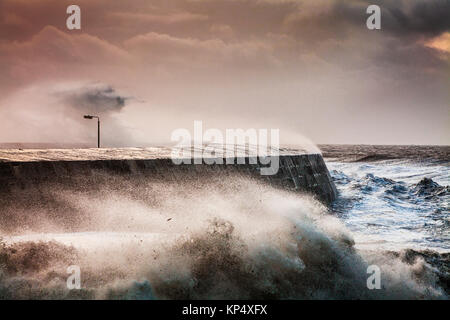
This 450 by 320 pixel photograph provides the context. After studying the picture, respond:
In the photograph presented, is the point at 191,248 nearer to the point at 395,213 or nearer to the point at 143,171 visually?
the point at 143,171

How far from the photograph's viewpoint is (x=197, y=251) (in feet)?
15.7

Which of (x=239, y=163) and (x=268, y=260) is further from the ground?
(x=239, y=163)

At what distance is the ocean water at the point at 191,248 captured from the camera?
14.0 feet

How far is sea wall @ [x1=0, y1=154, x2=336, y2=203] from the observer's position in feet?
21.0

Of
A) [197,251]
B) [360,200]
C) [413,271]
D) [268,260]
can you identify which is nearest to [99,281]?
[197,251]

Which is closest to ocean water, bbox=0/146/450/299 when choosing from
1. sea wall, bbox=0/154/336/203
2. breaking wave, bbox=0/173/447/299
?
breaking wave, bbox=0/173/447/299

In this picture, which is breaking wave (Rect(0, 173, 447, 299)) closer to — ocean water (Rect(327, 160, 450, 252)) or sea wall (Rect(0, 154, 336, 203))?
sea wall (Rect(0, 154, 336, 203))

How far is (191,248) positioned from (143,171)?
3.02 metres

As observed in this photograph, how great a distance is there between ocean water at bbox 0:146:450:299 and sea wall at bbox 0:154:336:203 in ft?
0.46

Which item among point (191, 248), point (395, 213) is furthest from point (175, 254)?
point (395, 213)
